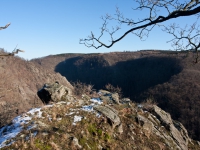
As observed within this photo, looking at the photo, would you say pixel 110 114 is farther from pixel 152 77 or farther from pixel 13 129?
pixel 152 77

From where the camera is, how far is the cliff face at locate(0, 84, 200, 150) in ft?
22.3

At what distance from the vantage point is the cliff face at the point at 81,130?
6801mm

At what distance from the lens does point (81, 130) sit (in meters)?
8.31

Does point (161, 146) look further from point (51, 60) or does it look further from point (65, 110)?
point (51, 60)

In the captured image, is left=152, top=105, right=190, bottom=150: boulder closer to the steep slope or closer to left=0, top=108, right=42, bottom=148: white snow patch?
left=0, top=108, right=42, bottom=148: white snow patch

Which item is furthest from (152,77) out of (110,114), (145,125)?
(110,114)

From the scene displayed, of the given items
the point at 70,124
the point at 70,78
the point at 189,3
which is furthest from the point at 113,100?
the point at 70,78

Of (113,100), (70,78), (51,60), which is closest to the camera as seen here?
(113,100)

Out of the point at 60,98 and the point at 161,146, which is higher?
the point at 60,98

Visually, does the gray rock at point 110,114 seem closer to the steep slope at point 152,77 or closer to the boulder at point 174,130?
the boulder at point 174,130

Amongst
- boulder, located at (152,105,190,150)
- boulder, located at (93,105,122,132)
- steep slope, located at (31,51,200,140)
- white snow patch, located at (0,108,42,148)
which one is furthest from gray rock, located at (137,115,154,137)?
steep slope, located at (31,51,200,140)

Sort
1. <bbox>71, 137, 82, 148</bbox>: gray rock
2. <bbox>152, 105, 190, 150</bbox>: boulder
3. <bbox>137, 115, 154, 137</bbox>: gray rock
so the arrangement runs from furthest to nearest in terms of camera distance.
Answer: <bbox>152, 105, 190, 150</bbox>: boulder, <bbox>137, 115, 154, 137</bbox>: gray rock, <bbox>71, 137, 82, 148</bbox>: gray rock

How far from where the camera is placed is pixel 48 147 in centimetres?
641

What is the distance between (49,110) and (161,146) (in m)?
6.09
